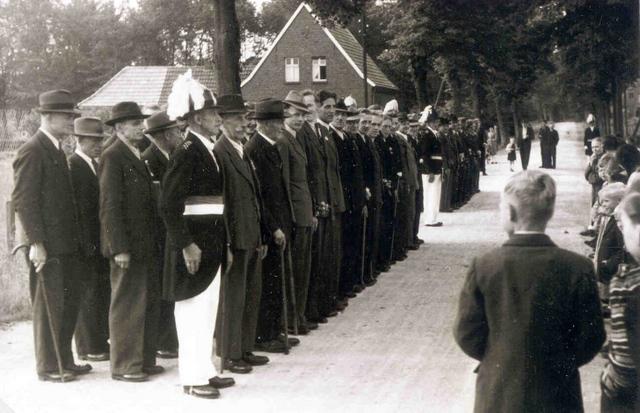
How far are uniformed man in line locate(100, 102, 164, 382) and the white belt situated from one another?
0.73 meters

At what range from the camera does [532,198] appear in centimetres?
377

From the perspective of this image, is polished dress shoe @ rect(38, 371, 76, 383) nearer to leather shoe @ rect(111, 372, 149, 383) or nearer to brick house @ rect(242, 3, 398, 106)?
leather shoe @ rect(111, 372, 149, 383)

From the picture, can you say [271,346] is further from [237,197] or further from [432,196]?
[432,196]

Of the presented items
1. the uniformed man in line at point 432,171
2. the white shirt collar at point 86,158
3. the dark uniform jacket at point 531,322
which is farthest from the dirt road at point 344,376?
the uniformed man in line at point 432,171

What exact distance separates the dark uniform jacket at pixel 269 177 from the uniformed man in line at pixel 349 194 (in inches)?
89.9

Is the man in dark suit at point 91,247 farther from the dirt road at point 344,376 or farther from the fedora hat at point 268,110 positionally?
the fedora hat at point 268,110

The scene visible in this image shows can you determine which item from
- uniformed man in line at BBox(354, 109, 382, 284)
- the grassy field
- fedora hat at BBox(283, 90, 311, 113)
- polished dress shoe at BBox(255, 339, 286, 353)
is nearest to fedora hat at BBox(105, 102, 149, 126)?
fedora hat at BBox(283, 90, 311, 113)

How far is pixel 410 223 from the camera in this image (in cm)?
1446

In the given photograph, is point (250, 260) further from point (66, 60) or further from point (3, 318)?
point (66, 60)

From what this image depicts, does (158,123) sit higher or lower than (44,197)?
higher

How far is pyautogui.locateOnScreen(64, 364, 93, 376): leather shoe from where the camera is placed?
7109mm

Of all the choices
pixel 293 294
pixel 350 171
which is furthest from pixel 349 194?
pixel 293 294

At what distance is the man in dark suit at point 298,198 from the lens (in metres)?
8.48

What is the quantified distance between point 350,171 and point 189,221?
169 inches
